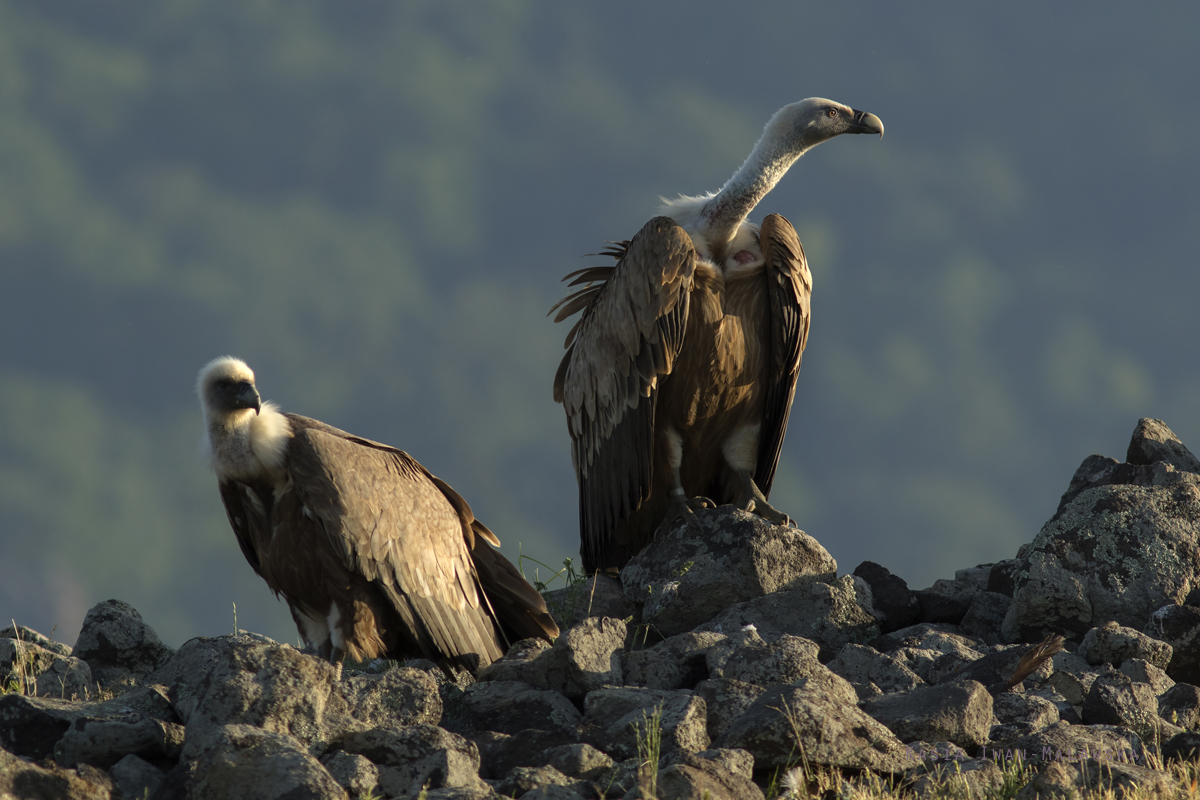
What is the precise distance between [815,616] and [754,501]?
1341mm

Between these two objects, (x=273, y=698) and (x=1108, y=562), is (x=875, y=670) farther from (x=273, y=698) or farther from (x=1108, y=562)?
(x=273, y=698)

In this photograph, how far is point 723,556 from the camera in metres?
8.23

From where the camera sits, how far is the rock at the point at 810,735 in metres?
4.74

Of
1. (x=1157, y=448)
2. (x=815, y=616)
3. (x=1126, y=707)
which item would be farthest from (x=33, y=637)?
(x=1157, y=448)

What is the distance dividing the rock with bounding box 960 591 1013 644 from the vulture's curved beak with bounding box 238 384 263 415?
193 inches

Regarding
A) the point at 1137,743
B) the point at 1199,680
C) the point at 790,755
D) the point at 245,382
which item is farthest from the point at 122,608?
the point at 1199,680

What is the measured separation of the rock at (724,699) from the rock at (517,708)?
589 mm

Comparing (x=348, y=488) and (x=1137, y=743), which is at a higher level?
(x=348, y=488)

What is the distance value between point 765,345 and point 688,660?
2992mm

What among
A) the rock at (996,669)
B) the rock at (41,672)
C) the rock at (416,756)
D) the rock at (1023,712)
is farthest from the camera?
the rock at (41,672)

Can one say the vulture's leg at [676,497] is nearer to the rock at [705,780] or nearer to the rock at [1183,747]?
the rock at [1183,747]

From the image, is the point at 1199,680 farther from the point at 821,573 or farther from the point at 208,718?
the point at 208,718

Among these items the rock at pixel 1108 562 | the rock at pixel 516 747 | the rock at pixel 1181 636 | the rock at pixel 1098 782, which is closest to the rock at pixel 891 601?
the rock at pixel 1108 562

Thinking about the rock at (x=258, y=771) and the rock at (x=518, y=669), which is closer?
the rock at (x=258, y=771)
